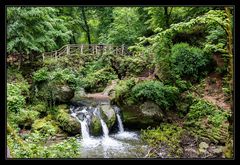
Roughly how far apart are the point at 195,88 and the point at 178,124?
1726 millimetres

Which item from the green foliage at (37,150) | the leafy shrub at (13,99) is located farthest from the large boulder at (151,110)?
the green foliage at (37,150)

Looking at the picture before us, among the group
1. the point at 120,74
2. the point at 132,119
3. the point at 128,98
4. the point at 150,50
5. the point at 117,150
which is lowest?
the point at 117,150

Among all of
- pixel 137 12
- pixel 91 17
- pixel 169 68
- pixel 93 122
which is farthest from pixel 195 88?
pixel 91 17

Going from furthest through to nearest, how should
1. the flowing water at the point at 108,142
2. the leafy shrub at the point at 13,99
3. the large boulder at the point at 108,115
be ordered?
the large boulder at the point at 108,115, the flowing water at the point at 108,142, the leafy shrub at the point at 13,99

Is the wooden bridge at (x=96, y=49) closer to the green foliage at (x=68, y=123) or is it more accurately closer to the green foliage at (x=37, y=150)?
the green foliage at (x=68, y=123)

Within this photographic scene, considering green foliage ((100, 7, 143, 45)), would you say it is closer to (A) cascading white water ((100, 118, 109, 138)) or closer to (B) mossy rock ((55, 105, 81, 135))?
(A) cascading white water ((100, 118, 109, 138))

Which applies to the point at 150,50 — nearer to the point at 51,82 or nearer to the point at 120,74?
the point at 120,74

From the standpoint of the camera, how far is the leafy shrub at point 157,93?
10.6 metres

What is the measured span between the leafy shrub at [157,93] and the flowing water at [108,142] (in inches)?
40.3

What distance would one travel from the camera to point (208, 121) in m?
9.55

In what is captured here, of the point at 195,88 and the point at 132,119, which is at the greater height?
the point at 195,88

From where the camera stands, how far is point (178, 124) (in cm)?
1020

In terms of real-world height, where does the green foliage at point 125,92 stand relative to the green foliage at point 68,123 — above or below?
above

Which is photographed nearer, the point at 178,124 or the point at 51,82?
the point at 178,124
